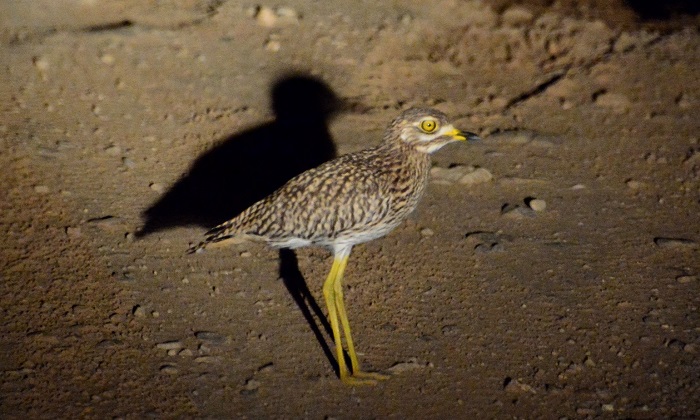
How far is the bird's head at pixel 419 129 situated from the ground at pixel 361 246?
78 centimetres

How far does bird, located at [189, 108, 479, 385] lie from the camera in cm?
426

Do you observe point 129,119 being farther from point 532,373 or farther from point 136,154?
point 532,373

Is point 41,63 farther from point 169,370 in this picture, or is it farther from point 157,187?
point 169,370

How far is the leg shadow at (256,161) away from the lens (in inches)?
215

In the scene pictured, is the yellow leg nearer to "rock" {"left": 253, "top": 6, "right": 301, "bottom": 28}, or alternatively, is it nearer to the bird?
the bird

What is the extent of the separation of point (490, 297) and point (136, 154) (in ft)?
8.27

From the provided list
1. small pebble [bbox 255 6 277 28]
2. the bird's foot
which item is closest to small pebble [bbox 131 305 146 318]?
the bird's foot

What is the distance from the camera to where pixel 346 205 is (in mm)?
4254

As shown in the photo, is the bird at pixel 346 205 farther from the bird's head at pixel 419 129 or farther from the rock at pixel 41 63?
the rock at pixel 41 63

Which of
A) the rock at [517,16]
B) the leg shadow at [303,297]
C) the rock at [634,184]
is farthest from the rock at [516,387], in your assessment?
the rock at [517,16]

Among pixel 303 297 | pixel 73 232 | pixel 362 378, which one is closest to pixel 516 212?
pixel 303 297

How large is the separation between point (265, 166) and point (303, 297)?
1432 mm

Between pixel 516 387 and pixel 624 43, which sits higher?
pixel 624 43

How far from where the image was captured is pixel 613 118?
6664 mm
